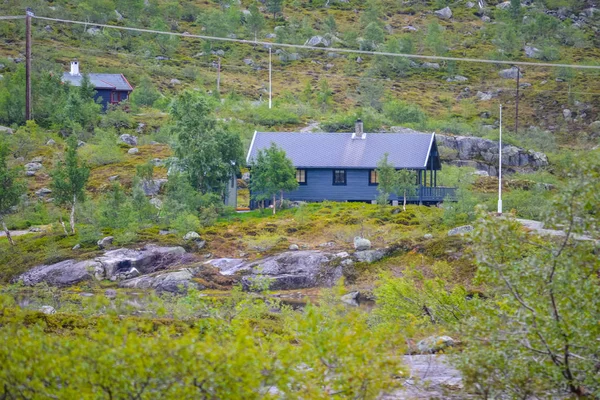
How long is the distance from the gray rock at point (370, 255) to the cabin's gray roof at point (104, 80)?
4328 centimetres

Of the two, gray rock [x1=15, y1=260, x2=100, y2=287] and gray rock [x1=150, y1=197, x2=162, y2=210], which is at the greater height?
gray rock [x1=150, y1=197, x2=162, y2=210]

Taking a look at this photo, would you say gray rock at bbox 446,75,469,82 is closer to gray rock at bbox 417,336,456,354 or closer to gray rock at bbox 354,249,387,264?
gray rock at bbox 354,249,387,264

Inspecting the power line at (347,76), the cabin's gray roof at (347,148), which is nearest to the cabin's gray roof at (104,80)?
the power line at (347,76)

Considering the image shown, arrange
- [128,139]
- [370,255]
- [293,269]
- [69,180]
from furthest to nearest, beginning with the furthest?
[128,139], [69,180], [370,255], [293,269]

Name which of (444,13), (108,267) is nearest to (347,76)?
(444,13)

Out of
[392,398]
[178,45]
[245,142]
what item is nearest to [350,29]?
[178,45]

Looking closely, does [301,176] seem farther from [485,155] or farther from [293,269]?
[485,155]

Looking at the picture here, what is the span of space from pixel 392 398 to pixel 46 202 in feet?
130

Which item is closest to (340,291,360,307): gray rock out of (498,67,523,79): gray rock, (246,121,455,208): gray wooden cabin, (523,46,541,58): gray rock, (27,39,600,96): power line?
(246,121,455,208): gray wooden cabin

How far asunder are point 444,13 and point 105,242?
90211 mm

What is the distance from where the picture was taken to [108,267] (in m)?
37.8

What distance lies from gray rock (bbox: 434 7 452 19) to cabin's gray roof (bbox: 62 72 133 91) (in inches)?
2184

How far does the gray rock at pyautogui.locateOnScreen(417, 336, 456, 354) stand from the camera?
52.6 feet

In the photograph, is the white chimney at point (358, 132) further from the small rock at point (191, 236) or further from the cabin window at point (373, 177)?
the small rock at point (191, 236)
